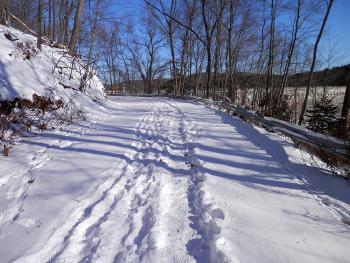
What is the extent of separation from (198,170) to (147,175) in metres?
0.92

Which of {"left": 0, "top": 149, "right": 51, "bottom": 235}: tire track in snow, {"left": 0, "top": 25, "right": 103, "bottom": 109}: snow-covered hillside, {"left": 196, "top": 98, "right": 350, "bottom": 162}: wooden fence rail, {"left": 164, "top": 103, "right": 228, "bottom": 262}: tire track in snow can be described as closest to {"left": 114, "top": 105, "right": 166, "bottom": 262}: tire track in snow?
{"left": 164, "top": 103, "right": 228, "bottom": 262}: tire track in snow

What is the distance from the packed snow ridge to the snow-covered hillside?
2187mm

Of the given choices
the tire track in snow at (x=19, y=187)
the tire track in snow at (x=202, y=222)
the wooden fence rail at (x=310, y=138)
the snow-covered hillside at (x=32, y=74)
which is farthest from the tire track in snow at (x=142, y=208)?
the snow-covered hillside at (x=32, y=74)

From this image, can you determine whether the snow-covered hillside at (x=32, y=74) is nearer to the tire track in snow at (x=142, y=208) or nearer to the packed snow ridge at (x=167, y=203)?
the packed snow ridge at (x=167, y=203)

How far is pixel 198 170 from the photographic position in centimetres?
489

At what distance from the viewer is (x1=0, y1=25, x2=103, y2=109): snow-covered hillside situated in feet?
25.1

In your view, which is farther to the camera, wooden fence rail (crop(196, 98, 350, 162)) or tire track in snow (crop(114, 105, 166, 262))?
wooden fence rail (crop(196, 98, 350, 162))

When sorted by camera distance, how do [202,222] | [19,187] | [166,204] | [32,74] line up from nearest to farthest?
[202,222] → [166,204] → [19,187] → [32,74]

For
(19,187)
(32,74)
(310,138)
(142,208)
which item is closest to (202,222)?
(142,208)

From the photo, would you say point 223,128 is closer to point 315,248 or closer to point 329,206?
point 329,206

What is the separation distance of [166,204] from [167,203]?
0.03m

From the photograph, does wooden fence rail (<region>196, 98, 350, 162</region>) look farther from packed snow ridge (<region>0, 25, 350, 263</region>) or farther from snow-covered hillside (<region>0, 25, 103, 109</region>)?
snow-covered hillside (<region>0, 25, 103, 109</region>)

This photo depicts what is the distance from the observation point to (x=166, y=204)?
11.9 ft

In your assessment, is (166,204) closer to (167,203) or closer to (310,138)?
(167,203)
